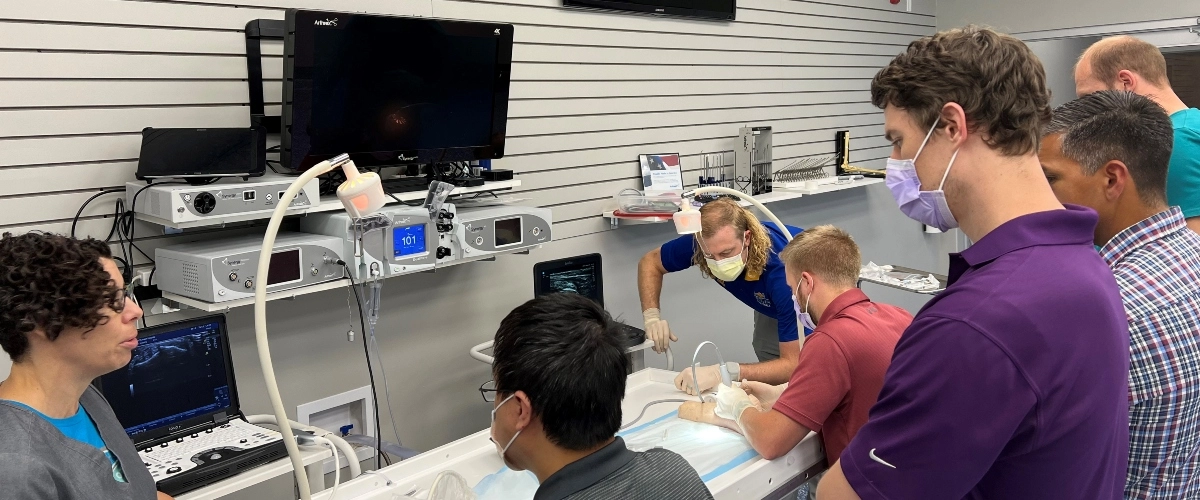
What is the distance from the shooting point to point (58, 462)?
1671 millimetres

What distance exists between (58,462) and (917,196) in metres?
1.68

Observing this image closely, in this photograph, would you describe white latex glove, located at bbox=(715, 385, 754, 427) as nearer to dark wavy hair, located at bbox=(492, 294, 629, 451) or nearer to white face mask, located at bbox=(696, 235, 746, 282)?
white face mask, located at bbox=(696, 235, 746, 282)

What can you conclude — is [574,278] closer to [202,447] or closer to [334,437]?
[334,437]

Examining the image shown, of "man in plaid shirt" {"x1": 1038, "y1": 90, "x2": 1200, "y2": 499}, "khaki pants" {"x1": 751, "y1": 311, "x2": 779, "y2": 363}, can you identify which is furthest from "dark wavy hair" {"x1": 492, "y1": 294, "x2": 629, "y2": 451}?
"khaki pants" {"x1": 751, "y1": 311, "x2": 779, "y2": 363}

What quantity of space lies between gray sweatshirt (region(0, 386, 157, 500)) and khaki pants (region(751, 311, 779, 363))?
2835mm

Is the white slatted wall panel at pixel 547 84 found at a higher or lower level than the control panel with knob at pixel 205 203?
higher

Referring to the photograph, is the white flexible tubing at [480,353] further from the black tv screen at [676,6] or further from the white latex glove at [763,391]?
the black tv screen at [676,6]

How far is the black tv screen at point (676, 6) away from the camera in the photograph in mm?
4281

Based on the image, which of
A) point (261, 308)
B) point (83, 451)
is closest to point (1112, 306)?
point (261, 308)

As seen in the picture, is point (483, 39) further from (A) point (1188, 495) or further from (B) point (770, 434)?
(A) point (1188, 495)

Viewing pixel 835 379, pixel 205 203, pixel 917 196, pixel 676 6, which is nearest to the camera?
pixel 917 196

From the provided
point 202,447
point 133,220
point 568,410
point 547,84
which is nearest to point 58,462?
point 202,447

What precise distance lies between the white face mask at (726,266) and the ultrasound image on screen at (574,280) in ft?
1.63

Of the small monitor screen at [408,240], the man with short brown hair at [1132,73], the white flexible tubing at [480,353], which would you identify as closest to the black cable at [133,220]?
the small monitor screen at [408,240]
